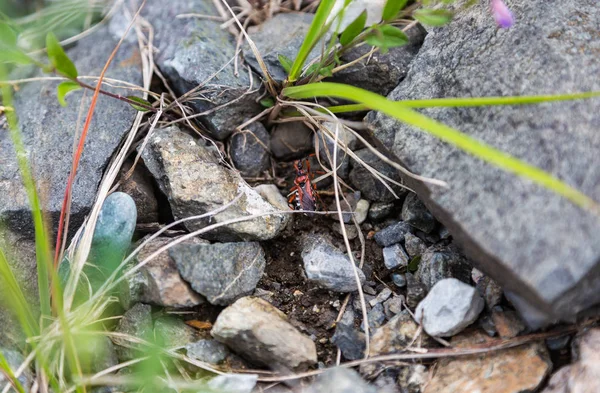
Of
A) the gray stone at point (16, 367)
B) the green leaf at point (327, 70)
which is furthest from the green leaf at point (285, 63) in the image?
the gray stone at point (16, 367)

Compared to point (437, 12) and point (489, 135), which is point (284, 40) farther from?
point (489, 135)

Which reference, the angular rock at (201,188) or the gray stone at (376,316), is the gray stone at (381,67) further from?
the gray stone at (376,316)

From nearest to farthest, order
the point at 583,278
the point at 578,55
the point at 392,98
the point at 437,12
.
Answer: the point at 583,278
the point at 437,12
the point at 578,55
the point at 392,98

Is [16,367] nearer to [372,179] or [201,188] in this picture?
[201,188]

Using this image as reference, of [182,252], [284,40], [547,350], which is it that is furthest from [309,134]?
[547,350]

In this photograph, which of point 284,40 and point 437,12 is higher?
point 437,12

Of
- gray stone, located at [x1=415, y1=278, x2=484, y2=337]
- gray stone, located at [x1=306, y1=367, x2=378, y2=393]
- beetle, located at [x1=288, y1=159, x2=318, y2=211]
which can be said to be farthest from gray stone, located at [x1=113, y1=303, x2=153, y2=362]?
gray stone, located at [x1=415, y1=278, x2=484, y2=337]

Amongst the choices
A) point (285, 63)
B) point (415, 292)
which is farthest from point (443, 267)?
point (285, 63)
